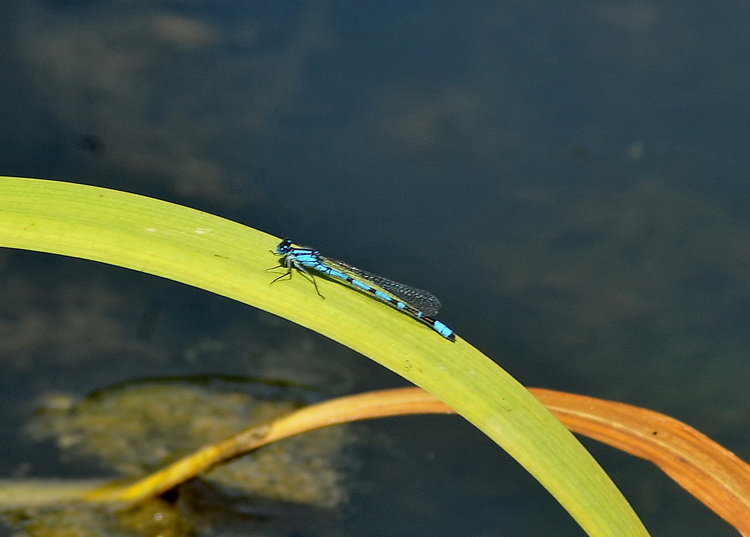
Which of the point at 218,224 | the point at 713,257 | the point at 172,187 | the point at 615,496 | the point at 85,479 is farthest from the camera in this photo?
the point at 172,187

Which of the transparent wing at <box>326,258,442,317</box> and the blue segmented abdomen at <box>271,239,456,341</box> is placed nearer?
the blue segmented abdomen at <box>271,239,456,341</box>

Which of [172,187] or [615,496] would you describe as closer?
[615,496]

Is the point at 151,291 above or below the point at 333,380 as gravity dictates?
above

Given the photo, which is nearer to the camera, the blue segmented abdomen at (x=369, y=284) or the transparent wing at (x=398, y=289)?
the blue segmented abdomen at (x=369, y=284)

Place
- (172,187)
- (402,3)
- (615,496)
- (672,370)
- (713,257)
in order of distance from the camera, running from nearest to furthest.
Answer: (615,496) < (672,370) < (713,257) < (172,187) < (402,3)

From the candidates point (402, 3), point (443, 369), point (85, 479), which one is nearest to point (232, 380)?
point (85, 479)

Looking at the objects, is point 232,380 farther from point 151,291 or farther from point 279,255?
point 279,255

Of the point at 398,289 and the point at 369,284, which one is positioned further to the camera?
the point at 398,289

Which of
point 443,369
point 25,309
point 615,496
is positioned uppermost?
point 25,309

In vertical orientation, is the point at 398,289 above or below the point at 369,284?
above

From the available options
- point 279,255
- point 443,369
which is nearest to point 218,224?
point 279,255
